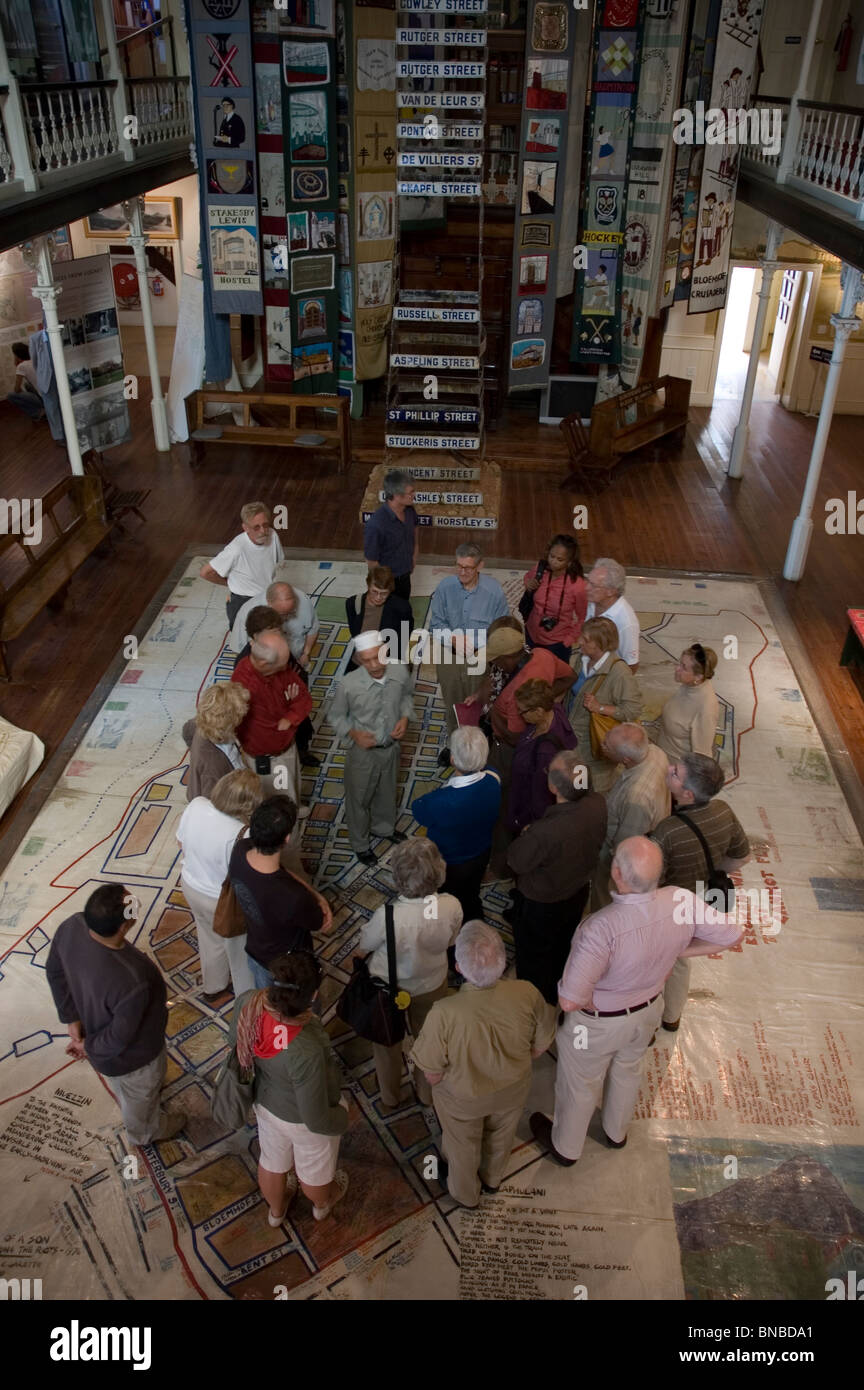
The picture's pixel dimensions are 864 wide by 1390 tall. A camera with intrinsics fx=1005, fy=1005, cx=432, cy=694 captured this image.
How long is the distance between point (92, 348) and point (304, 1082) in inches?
374

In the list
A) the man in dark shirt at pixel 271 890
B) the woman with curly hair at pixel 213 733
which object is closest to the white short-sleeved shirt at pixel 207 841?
the man in dark shirt at pixel 271 890

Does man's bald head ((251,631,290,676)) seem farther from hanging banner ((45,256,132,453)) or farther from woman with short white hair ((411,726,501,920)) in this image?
hanging banner ((45,256,132,453))

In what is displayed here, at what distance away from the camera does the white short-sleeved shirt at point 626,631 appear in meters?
5.95

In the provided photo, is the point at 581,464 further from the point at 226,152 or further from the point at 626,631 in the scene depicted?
the point at 626,631

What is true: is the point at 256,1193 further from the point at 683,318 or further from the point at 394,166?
the point at 683,318

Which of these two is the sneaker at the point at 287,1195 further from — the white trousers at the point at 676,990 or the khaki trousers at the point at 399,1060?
the white trousers at the point at 676,990

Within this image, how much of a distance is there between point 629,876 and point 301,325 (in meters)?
9.96

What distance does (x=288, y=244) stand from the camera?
1163cm

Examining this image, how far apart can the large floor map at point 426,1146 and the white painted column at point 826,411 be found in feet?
11.6

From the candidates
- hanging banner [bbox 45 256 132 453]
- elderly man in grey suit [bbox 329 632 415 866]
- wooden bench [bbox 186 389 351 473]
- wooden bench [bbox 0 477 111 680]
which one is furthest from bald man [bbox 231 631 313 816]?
wooden bench [bbox 186 389 351 473]

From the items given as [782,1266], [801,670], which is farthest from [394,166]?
[782,1266]

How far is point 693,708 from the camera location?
532cm

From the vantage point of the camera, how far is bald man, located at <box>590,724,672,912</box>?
461 cm

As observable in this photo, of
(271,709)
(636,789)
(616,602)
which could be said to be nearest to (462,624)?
(616,602)
